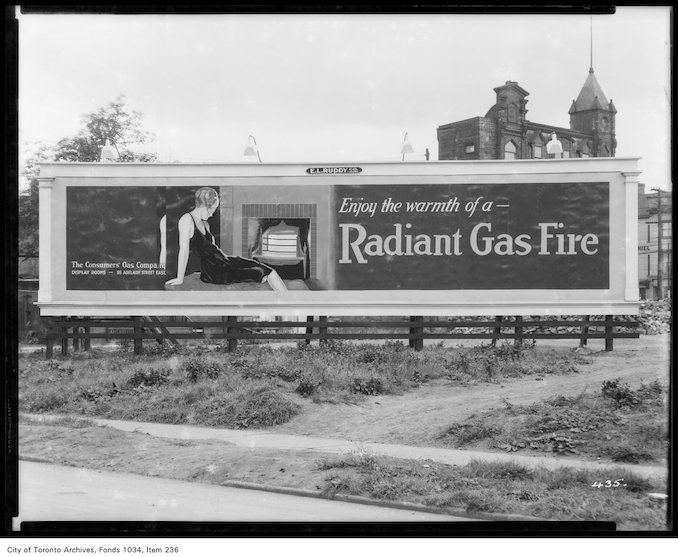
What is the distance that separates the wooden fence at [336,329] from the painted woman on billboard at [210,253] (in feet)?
2.25

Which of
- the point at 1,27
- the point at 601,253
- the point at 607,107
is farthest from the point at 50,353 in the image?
the point at 607,107

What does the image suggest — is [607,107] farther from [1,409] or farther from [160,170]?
[1,409]

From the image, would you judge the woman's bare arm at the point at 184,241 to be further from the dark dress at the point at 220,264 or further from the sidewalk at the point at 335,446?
the sidewalk at the point at 335,446

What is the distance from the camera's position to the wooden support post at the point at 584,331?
9.59m

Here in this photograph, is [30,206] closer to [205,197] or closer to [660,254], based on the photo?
[205,197]

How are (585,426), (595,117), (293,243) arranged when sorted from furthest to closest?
(595,117) < (293,243) < (585,426)

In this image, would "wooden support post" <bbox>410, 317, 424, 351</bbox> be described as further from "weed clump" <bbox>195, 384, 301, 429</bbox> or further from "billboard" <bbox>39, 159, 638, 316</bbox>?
"weed clump" <bbox>195, 384, 301, 429</bbox>

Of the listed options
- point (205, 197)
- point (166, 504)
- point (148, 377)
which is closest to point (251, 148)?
point (205, 197)

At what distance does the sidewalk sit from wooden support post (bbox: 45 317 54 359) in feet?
3.01

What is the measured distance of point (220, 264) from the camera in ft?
31.8

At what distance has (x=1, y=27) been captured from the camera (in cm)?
823

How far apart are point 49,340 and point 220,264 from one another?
2.83m

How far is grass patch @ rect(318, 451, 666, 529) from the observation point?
25.7ft

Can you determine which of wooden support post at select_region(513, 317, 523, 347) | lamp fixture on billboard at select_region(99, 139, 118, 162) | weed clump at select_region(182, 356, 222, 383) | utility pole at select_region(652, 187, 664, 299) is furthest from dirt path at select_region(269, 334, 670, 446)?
lamp fixture on billboard at select_region(99, 139, 118, 162)
